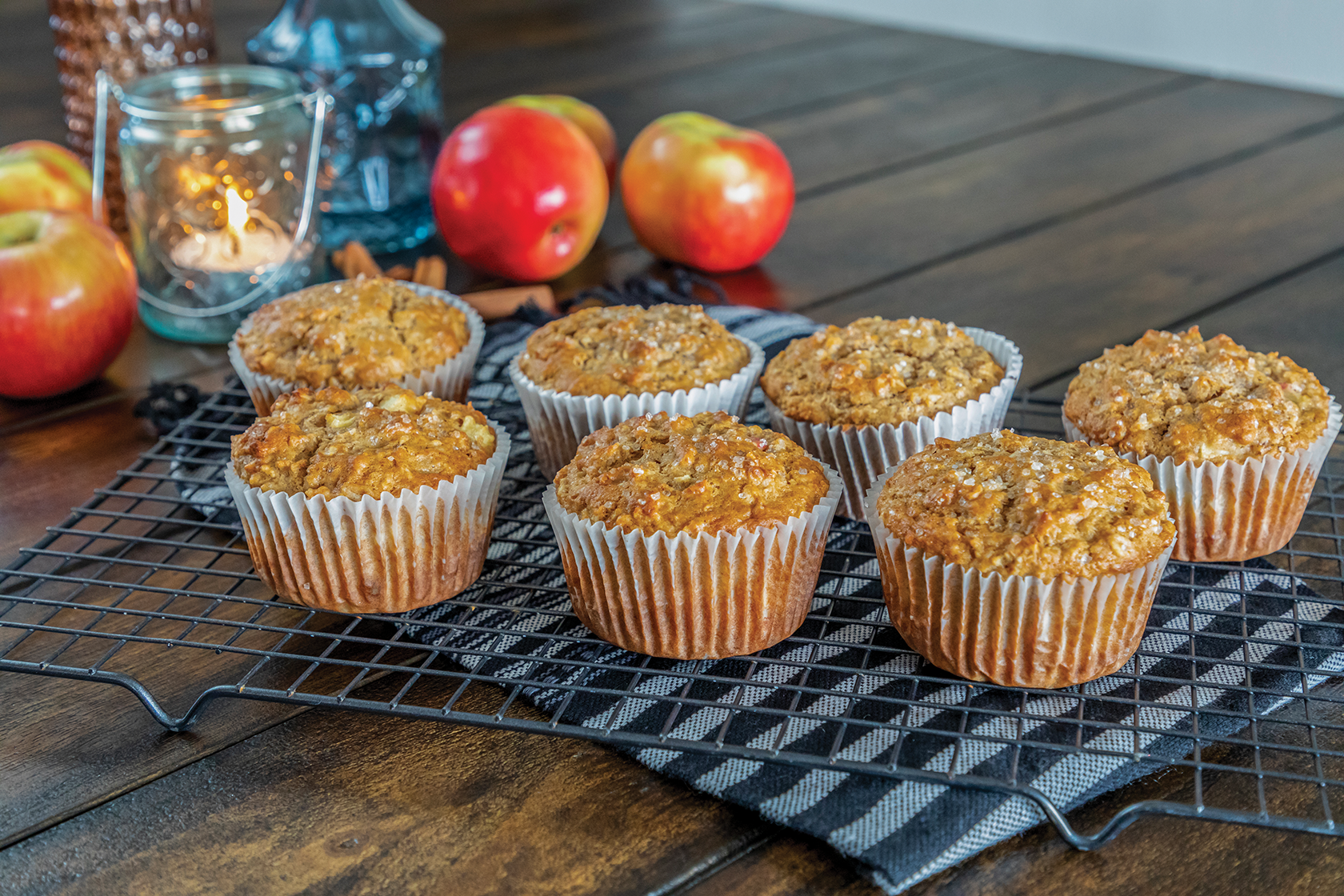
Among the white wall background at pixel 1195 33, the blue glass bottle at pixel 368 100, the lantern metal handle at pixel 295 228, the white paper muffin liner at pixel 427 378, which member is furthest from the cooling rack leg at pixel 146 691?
the white wall background at pixel 1195 33

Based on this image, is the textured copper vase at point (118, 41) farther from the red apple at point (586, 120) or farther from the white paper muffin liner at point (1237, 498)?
the white paper muffin liner at point (1237, 498)

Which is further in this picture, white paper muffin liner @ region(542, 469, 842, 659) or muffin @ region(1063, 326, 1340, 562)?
muffin @ region(1063, 326, 1340, 562)

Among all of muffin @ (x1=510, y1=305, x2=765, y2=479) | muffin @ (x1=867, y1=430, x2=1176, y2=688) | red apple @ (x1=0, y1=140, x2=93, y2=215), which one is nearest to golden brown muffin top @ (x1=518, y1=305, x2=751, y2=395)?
muffin @ (x1=510, y1=305, x2=765, y2=479)

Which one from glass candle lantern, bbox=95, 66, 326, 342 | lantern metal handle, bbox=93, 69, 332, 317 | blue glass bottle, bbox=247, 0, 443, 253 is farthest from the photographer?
blue glass bottle, bbox=247, 0, 443, 253

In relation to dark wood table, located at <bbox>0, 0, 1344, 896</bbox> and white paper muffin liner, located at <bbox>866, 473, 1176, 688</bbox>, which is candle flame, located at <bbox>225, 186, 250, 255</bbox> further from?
white paper muffin liner, located at <bbox>866, 473, 1176, 688</bbox>

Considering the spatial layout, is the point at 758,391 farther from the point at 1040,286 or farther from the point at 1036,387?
the point at 1040,286

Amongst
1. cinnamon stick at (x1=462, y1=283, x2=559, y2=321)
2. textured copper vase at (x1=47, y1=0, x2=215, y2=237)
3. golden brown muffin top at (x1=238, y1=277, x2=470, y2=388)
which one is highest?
textured copper vase at (x1=47, y1=0, x2=215, y2=237)

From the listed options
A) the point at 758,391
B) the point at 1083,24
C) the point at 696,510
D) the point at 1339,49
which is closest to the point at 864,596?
the point at 696,510

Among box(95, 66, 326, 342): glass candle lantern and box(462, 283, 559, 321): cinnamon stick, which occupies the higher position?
box(95, 66, 326, 342): glass candle lantern
